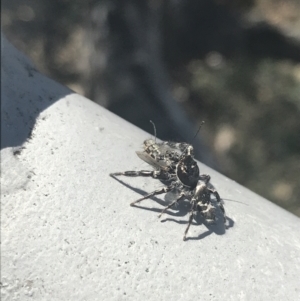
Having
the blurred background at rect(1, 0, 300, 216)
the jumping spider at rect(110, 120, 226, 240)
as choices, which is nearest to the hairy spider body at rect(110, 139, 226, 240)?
the jumping spider at rect(110, 120, 226, 240)

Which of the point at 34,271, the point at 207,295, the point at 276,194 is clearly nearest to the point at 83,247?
the point at 34,271

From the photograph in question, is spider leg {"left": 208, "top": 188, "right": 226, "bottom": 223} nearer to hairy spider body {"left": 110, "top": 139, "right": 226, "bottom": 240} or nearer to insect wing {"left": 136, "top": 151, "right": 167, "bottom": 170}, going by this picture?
hairy spider body {"left": 110, "top": 139, "right": 226, "bottom": 240}

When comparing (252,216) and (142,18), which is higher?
(252,216)

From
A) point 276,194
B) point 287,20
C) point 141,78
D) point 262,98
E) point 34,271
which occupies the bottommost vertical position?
point 276,194

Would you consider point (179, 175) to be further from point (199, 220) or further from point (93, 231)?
point (93, 231)

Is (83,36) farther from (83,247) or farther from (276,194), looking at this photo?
(83,247)

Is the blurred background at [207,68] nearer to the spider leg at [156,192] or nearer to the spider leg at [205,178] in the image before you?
the spider leg at [205,178]

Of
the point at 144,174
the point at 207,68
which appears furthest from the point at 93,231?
the point at 207,68
